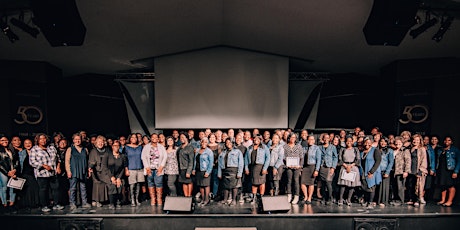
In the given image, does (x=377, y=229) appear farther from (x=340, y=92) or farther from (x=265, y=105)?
(x=340, y=92)

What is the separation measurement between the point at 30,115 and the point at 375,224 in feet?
26.0

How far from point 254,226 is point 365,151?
2534mm

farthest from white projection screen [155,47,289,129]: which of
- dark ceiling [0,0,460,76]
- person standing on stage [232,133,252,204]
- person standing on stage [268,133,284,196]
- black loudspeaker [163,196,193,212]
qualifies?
black loudspeaker [163,196,193,212]

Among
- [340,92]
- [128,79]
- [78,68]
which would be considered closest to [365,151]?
[340,92]

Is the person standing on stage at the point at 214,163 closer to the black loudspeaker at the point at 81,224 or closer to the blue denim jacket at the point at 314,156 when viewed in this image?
the blue denim jacket at the point at 314,156

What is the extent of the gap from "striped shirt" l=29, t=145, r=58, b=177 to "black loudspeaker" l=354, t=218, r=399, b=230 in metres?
5.54

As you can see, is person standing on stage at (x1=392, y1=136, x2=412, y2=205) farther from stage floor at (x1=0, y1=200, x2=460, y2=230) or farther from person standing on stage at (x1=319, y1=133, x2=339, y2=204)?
person standing on stage at (x1=319, y1=133, x2=339, y2=204)

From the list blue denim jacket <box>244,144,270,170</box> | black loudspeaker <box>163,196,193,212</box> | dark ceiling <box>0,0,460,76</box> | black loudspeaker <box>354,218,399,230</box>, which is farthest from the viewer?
blue denim jacket <box>244,144,270,170</box>

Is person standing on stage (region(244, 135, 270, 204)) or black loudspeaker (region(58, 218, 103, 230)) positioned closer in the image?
black loudspeaker (region(58, 218, 103, 230))

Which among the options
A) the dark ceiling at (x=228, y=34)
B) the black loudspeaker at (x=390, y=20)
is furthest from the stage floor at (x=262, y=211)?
the dark ceiling at (x=228, y=34)

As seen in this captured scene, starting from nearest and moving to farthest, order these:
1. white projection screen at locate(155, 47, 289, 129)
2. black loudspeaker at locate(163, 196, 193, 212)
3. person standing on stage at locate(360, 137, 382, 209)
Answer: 1. black loudspeaker at locate(163, 196, 193, 212)
2. person standing on stage at locate(360, 137, 382, 209)
3. white projection screen at locate(155, 47, 289, 129)

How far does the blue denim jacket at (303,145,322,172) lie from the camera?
213 inches

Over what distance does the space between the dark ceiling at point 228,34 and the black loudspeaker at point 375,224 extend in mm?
3552

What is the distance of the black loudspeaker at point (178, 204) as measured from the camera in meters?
4.91
